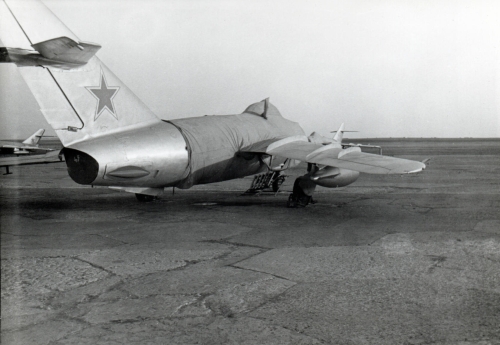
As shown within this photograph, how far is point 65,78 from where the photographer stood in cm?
750

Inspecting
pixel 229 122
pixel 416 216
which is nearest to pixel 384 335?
pixel 416 216

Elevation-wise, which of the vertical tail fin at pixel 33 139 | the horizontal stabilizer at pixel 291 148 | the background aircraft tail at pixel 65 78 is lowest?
the vertical tail fin at pixel 33 139

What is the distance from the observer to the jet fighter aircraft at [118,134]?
704 centimetres

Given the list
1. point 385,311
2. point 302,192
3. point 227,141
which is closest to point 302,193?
point 302,192

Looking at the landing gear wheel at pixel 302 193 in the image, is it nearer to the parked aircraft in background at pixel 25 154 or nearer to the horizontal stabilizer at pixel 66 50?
the horizontal stabilizer at pixel 66 50

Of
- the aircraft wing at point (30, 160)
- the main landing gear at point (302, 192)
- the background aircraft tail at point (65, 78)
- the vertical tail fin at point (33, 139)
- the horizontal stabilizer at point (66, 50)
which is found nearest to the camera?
the horizontal stabilizer at point (66, 50)

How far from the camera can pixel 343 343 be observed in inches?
131

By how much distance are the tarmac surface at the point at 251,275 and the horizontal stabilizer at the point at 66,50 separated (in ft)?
9.29

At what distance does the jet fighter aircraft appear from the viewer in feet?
23.1

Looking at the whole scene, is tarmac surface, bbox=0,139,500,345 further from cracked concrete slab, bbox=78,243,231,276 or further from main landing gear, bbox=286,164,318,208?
main landing gear, bbox=286,164,318,208

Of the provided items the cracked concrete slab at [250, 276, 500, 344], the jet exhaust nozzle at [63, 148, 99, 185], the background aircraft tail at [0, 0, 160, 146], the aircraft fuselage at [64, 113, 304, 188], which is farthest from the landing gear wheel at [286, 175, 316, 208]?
the cracked concrete slab at [250, 276, 500, 344]

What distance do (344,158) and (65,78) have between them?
560 cm

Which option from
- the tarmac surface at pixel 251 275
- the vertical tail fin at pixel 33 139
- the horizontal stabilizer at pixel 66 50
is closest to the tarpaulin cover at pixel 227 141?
the tarmac surface at pixel 251 275

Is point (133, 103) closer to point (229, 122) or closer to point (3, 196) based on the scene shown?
point (229, 122)
